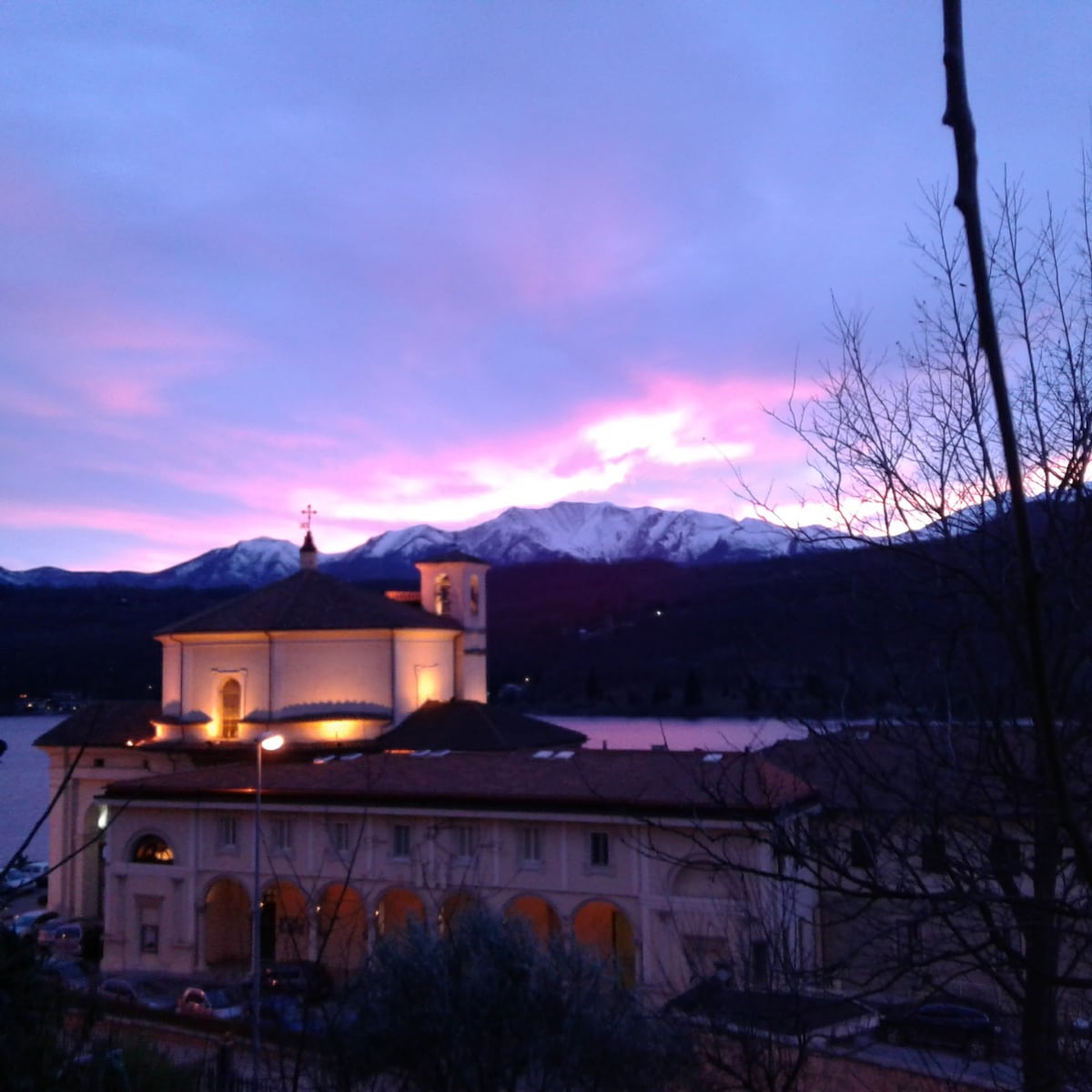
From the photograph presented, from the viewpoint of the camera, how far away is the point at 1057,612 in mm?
5277

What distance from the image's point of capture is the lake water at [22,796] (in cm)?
4125

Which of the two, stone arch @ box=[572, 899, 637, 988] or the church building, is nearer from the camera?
the church building

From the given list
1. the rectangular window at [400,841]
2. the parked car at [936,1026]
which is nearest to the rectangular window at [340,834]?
the rectangular window at [400,841]

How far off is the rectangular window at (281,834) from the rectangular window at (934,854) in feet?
67.4

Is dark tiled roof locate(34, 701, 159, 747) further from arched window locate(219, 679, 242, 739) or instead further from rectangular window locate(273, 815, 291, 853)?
rectangular window locate(273, 815, 291, 853)

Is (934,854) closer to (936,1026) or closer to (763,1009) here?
(763,1009)

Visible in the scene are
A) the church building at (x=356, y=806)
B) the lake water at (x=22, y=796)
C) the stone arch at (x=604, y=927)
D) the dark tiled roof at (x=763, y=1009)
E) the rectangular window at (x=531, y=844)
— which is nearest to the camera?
the dark tiled roof at (x=763, y=1009)

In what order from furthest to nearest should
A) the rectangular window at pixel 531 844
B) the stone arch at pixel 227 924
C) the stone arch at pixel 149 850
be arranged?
the stone arch at pixel 149 850 < the stone arch at pixel 227 924 < the rectangular window at pixel 531 844

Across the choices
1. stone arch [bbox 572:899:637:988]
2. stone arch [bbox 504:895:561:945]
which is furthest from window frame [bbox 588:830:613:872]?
stone arch [bbox 504:895:561:945]

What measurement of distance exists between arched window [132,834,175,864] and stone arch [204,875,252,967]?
1.47 m

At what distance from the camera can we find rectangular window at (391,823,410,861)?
22.8 m

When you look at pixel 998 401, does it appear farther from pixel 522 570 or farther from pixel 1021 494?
pixel 522 570

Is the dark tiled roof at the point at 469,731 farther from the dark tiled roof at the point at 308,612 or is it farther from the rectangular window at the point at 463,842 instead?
the rectangular window at the point at 463,842

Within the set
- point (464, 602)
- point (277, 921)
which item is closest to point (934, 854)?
point (277, 921)
